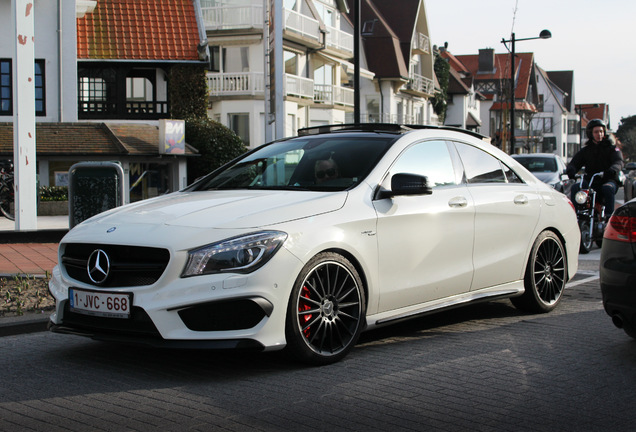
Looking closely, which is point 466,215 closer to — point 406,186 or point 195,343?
point 406,186

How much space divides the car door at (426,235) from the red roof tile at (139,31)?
1047 inches

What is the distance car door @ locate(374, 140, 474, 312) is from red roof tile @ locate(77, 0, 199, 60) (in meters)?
26.6

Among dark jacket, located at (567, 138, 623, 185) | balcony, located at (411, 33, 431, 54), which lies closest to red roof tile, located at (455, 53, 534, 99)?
balcony, located at (411, 33, 431, 54)

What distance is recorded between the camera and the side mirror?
6047 millimetres

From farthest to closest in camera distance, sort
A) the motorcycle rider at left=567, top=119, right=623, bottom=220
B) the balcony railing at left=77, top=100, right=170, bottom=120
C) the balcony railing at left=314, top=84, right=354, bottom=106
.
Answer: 1. the balcony railing at left=314, top=84, right=354, bottom=106
2. the balcony railing at left=77, top=100, right=170, bottom=120
3. the motorcycle rider at left=567, top=119, right=623, bottom=220

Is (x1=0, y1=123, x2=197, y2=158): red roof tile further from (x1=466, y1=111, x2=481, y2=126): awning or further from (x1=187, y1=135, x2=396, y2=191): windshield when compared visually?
(x1=466, y1=111, x2=481, y2=126): awning

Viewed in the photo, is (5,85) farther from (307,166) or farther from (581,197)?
(307,166)

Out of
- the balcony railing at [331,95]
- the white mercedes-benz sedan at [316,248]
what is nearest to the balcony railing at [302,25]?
the balcony railing at [331,95]

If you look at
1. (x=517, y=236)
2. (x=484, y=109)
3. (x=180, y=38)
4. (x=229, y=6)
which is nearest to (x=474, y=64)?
(x=484, y=109)

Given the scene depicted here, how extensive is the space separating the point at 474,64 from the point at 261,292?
96.4m

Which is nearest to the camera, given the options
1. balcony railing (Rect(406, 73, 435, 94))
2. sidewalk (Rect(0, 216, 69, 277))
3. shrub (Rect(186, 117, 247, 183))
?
sidewalk (Rect(0, 216, 69, 277))

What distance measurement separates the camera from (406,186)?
6.05 metres

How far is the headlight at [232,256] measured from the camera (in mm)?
5062

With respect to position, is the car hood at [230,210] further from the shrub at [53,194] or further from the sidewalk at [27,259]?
the shrub at [53,194]
